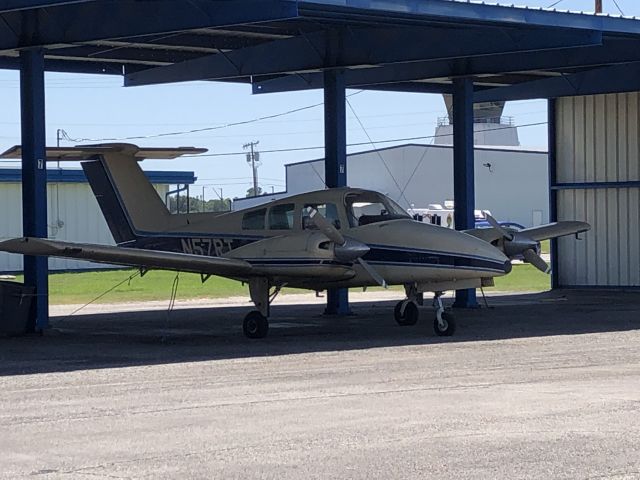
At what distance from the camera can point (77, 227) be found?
2025 inches

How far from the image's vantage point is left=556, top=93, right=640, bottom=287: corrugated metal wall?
1308 inches

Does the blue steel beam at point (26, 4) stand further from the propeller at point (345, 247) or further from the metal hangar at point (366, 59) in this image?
the propeller at point (345, 247)

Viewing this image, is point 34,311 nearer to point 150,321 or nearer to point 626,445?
point 150,321

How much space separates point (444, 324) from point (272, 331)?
3.61 m

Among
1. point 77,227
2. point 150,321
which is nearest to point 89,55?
point 150,321

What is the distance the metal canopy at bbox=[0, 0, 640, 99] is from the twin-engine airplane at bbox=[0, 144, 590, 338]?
8.30 feet

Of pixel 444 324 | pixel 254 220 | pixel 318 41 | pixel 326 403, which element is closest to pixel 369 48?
pixel 318 41

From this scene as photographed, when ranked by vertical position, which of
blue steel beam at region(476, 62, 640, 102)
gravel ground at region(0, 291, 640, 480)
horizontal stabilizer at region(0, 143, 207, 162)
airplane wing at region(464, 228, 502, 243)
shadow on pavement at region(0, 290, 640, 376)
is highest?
blue steel beam at region(476, 62, 640, 102)

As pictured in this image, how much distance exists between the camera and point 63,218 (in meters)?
51.3

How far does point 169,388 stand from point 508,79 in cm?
2124

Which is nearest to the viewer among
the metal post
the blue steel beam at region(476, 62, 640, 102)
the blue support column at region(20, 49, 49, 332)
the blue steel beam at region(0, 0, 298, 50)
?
the blue steel beam at region(0, 0, 298, 50)

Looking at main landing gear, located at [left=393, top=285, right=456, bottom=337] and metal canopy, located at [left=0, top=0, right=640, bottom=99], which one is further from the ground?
metal canopy, located at [left=0, top=0, right=640, bottom=99]

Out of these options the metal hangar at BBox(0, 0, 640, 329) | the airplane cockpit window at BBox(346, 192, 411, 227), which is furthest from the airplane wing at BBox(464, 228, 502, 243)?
the metal hangar at BBox(0, 0, 640, 329)

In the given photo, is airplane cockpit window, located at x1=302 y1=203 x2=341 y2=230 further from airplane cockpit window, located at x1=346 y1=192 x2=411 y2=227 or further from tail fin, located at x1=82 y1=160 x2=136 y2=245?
tail fin, located at x1=82 y1=160 x2=136 y2=245
